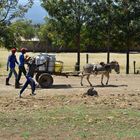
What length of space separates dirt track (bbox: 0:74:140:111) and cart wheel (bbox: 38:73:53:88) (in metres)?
0.34

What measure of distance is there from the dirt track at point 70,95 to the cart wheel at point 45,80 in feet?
1.11

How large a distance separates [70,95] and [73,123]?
7.48 m

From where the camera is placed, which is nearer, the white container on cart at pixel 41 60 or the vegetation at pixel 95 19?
the white container on cart at pixel 41 60

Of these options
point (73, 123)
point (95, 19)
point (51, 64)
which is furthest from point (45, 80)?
point (95, 19)

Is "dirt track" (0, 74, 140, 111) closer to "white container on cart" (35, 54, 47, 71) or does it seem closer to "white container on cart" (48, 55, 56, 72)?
"white container on cart" (48, 55, 56, 72)

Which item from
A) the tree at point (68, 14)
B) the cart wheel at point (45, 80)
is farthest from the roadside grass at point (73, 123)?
the tree at point (68, 14)

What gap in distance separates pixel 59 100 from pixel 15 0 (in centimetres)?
1939

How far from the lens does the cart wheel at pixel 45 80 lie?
81.7 ft

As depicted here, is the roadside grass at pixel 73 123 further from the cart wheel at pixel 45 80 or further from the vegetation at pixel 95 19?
the vegetation at pixel 95 19

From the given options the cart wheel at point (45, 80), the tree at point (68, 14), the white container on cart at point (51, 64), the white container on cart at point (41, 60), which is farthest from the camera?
the tree at point (68, 14)

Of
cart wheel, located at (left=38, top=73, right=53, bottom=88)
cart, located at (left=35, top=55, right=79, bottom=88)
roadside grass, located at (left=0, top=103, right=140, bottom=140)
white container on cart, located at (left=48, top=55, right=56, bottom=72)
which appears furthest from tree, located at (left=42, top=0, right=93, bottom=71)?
roadside grass, located at (left=0, top=103, right=140, bottom=140)

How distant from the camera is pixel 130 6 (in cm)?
3903

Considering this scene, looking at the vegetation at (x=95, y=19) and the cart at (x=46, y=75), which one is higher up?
the vegetation at (x=95, y=19)

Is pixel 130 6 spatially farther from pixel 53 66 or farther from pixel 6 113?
pixel 6 113
